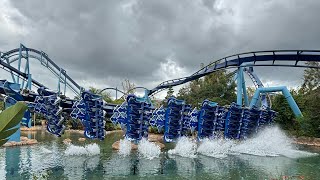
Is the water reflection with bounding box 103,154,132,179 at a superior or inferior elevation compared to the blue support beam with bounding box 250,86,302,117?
inferior

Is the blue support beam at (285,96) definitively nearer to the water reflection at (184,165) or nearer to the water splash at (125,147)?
the water reflection at (184,165)

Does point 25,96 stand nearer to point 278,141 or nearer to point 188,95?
point 278,141

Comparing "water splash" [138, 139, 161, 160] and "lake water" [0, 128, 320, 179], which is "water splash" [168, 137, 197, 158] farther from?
"water splash" [138, 139, 161, 160]

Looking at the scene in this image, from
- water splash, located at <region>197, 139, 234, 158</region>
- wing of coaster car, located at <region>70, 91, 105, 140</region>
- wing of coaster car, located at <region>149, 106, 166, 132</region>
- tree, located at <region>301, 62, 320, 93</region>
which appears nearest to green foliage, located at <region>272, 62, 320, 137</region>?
tree, located at <region>301, 62, 320, 93</region>

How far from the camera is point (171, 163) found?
1931 centimetres

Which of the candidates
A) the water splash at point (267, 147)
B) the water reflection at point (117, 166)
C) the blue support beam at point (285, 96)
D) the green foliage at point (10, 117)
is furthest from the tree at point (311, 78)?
the green foliage at point (10, 117)

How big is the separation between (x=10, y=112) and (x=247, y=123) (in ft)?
91.1

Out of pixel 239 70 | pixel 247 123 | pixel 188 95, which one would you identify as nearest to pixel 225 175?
pixel 247 123

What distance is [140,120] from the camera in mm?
21141

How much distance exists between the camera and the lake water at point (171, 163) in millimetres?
15617

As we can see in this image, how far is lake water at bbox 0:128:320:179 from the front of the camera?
1562 centimetres

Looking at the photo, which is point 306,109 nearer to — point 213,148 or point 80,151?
point 213,148

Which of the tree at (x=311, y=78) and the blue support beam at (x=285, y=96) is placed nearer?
the blue support beam at (x=285, y=96)

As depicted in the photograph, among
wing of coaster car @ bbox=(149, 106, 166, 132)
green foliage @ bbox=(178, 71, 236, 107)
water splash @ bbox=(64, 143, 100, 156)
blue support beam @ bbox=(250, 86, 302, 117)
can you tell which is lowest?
water splash @ bbox=(64, 143, 100, 156)
